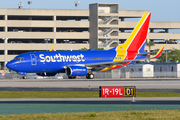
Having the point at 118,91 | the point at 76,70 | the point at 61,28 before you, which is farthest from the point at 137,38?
→ the point at 61,28

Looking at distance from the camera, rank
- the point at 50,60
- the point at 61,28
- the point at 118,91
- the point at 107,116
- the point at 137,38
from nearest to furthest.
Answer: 1. the point at 107,116
2. the point at 118,91
3. the point at 50,60
4. the point at 137,38
5. the point at 61,28

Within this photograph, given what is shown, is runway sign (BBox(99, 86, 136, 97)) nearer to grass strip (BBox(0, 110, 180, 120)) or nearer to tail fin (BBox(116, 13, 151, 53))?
grass strip (BBox(0, 110, 180, 120))

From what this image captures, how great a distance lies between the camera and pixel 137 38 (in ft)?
217

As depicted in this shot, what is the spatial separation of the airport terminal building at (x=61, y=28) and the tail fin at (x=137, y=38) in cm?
6432

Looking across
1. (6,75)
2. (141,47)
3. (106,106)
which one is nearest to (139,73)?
(141,47)

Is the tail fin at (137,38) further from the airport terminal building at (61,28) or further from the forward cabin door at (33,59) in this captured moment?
the airport terminal building at (61,28)

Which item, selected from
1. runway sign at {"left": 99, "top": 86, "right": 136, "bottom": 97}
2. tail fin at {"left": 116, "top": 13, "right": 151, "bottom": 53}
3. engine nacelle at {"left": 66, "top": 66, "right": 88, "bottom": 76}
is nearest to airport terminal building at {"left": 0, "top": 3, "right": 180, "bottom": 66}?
tail fin at {"left": 116, "top": 13, "right": 151, "bottom": 53}

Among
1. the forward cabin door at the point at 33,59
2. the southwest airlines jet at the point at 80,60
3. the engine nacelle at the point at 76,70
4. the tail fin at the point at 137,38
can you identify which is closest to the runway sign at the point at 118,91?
the engine nacelle at the point at 76,70

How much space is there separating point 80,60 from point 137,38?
13039mm

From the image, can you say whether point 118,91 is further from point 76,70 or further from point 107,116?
point 76,70

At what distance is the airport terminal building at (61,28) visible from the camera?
5192 inches

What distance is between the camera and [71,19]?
148375 millimetres

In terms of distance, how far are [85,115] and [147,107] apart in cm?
587

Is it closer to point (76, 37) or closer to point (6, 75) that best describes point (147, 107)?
point (6, 75)
